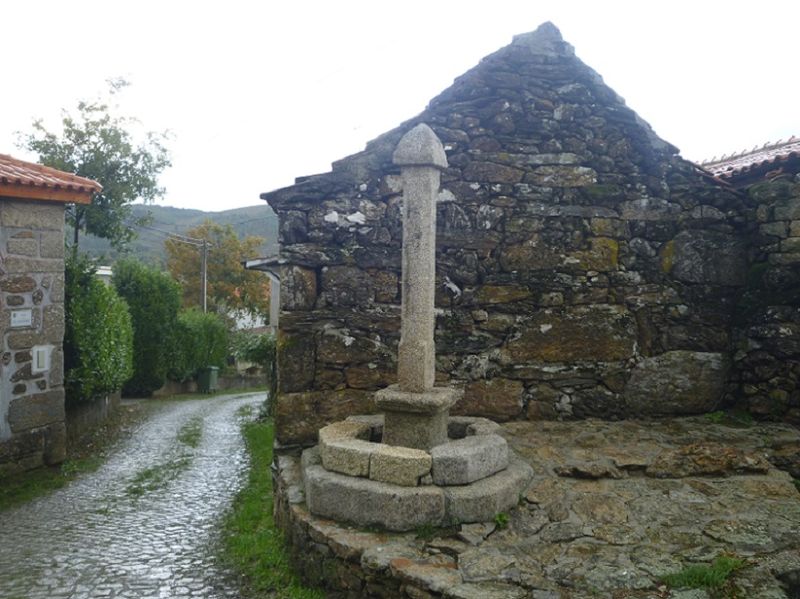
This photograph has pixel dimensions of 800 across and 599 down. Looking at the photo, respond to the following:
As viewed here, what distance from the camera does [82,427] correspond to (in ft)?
30.1

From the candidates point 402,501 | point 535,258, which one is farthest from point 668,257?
point 402,501

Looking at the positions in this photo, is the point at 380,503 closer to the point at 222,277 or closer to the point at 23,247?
the point at 23,247

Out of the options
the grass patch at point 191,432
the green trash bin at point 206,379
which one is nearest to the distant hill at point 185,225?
the green trash bin at point 206,379

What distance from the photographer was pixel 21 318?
6.98 meters

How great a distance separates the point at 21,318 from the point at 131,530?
127 inches

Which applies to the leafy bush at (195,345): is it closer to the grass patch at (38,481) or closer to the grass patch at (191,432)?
the grass patch at (191,432)

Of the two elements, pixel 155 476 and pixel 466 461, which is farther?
pixel 155 476

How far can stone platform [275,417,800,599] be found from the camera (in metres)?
3.24

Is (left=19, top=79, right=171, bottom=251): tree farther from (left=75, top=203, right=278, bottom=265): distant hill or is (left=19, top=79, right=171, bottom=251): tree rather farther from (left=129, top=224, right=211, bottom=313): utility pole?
(left=75, top=203, right=278, bottom=265): distant hill

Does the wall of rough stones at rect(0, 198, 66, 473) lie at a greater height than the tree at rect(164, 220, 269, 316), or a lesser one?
lesser

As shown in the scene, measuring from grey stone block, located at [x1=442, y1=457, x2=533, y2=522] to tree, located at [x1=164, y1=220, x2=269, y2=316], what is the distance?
27.6 meters

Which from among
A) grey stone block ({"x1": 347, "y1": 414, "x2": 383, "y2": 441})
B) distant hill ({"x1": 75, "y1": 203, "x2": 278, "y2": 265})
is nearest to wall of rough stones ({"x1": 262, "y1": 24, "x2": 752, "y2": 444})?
grey stone block ({"x1": 347, "y1": 414, "x2": 383, "y2": 441})

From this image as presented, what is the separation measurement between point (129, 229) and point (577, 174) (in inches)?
574

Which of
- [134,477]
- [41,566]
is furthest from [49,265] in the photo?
[41,566]
